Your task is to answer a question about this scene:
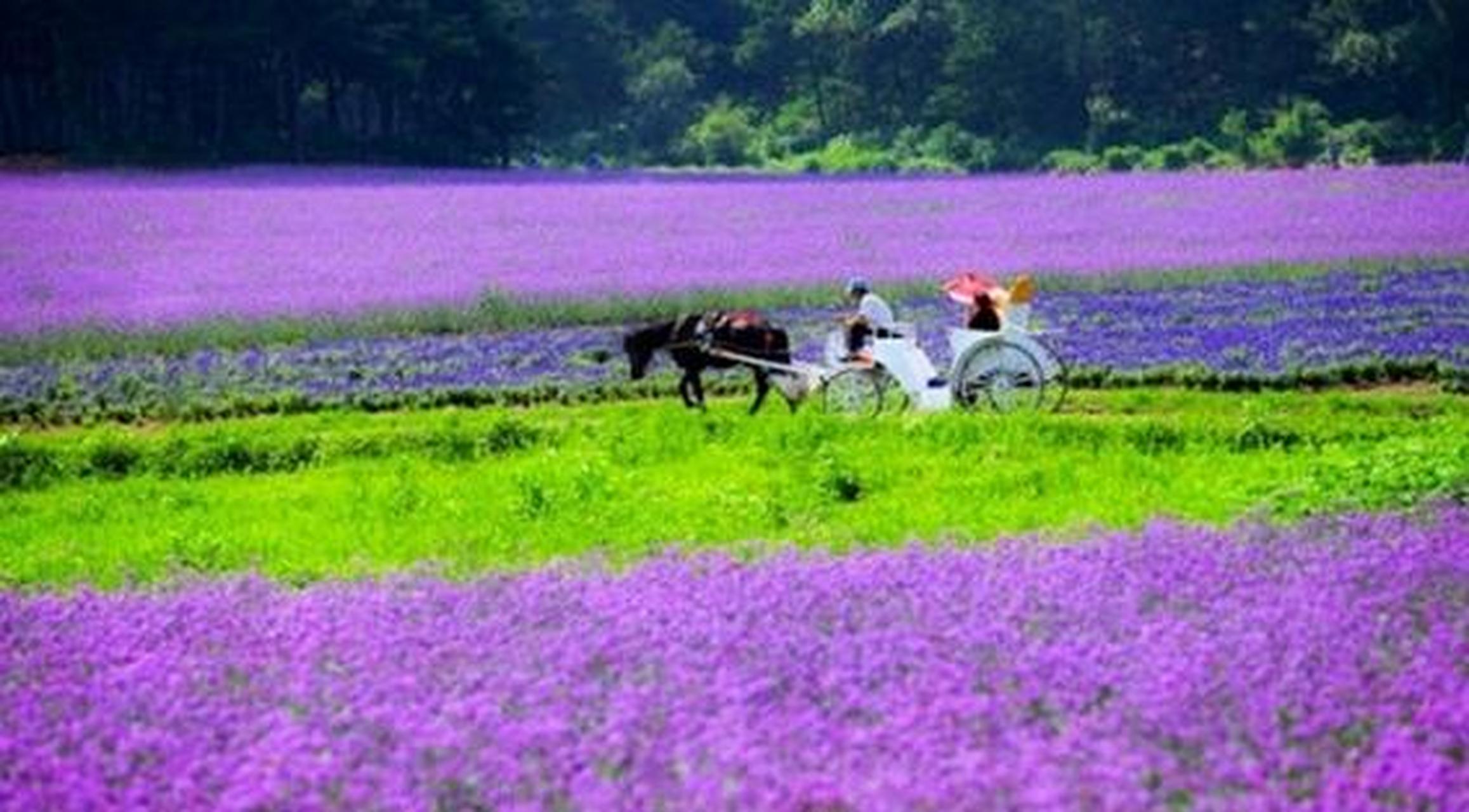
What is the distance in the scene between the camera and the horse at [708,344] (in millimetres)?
Result: 14422

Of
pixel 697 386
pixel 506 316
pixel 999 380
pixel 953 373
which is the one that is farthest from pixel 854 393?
pixel 506 316

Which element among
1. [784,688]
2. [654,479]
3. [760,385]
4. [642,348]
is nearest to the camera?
[784,688]

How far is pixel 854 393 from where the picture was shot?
14.3 metres

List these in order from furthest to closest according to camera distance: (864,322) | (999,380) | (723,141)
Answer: (723,141), (864,322), (999,380)

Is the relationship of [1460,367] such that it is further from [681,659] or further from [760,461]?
[681,659]

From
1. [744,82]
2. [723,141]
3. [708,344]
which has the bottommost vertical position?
[708,344]

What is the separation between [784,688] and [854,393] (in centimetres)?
881

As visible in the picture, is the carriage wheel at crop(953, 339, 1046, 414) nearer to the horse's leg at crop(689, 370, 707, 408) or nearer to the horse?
the horse

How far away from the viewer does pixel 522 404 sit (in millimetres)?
16391

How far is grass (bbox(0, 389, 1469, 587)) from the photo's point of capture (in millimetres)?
9047

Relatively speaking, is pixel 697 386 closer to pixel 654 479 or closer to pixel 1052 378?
pixel 1052 378

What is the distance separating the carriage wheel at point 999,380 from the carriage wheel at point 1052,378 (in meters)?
0.13

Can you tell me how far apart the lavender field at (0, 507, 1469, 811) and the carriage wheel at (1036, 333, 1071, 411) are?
6773 millimetres

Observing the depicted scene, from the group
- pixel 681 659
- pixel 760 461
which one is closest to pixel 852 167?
pixel 760 461
